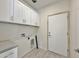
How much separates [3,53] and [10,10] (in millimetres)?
1206

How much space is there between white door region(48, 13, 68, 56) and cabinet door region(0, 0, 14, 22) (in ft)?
7.47

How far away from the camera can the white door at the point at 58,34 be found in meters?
3.14

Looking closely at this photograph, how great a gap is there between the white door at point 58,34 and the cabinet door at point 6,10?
89.6 inches

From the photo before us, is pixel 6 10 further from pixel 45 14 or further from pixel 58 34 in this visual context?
pixel 45 14

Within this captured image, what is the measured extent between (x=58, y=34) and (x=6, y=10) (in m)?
2.52

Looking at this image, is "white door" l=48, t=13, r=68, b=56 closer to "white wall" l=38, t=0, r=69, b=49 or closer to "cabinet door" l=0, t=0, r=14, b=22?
"white wall" l=38, t=0, r=69, b=49

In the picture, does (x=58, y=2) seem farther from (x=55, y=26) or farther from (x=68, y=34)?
Result: (x=68, y=34)

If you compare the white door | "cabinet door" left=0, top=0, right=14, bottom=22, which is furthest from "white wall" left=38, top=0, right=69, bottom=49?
"cabinet door" left=0, top=0, right=14, bottom=22

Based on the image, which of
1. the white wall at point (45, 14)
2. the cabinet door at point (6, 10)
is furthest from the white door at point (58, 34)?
the cabinet door at point (6, 10)

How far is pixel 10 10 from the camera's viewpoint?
197 cm

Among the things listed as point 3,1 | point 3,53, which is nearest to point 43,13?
point 3,1

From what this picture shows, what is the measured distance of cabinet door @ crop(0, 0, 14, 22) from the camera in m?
1.69

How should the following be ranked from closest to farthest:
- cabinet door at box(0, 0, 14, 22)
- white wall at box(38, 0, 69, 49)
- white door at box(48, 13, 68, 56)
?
cabinet door at box(0, 0, 14, 22)
white door at box(48, 13, 68, 56)
white wall at box(38, 0, 69, 49)

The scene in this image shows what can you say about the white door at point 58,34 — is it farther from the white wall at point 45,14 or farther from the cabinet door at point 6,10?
the cabinet door at point 6,10
